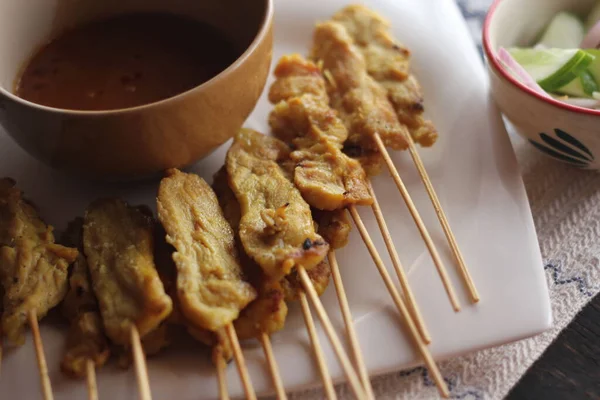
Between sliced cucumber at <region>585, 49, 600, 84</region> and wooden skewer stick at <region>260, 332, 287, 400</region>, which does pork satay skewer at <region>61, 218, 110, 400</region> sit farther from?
sliced cucumber at <region>585, 49, 600, 84</region>

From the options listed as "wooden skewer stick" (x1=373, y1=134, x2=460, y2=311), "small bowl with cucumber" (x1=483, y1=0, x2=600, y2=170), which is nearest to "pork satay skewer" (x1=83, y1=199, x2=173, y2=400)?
"wooden skewer stick" (x1=373, y1=134, x2=460, y2=311)

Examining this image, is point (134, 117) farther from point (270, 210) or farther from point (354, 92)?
point (354, 92)

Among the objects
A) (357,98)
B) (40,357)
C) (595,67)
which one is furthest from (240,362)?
(595,67)

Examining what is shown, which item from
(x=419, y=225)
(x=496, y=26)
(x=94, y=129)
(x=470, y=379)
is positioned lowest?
(x=470, y=379)

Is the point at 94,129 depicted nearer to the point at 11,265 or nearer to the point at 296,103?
the point at 11,265

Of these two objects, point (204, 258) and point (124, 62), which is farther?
point (124, 62)

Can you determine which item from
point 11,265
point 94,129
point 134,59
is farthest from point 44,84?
point 11,265
